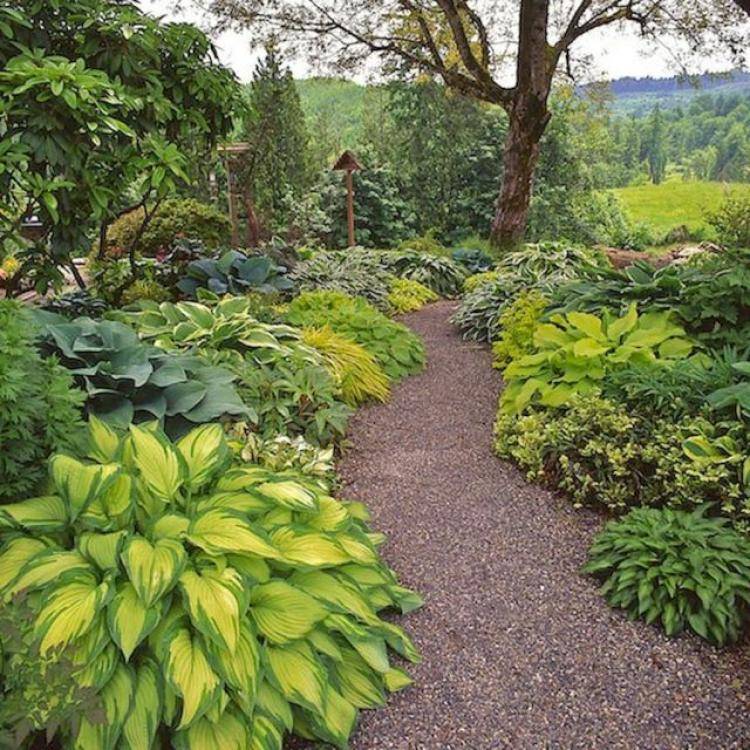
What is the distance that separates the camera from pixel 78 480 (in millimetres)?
1848

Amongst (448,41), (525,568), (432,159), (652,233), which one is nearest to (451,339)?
(525,568)

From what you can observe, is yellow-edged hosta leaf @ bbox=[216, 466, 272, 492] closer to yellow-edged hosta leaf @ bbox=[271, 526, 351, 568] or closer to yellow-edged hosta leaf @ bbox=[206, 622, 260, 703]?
yellow-edged hosta leaf @ bbox=[271, 526, 351, 568]

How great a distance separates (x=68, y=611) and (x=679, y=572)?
1.95 metres

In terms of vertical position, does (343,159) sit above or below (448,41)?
below

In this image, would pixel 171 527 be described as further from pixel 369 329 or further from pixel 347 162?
pixel 347 162

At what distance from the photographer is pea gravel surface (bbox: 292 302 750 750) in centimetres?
182

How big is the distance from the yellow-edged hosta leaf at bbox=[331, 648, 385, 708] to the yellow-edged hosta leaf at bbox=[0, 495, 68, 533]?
930 mm

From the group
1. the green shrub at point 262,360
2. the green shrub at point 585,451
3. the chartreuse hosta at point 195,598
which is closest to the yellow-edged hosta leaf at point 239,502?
the chartreuse hosta at point 195,598

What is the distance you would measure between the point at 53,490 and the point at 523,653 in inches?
64.3

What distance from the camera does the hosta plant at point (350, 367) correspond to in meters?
4.24

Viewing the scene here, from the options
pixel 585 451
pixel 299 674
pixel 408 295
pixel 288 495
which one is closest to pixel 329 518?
pixel 288 495

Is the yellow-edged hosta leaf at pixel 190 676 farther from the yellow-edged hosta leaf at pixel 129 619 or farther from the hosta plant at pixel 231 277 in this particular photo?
the hosta plant at pixel 231 277

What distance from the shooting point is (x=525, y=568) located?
8.33ft

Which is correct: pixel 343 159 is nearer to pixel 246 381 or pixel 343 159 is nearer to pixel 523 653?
pixel 246 381
